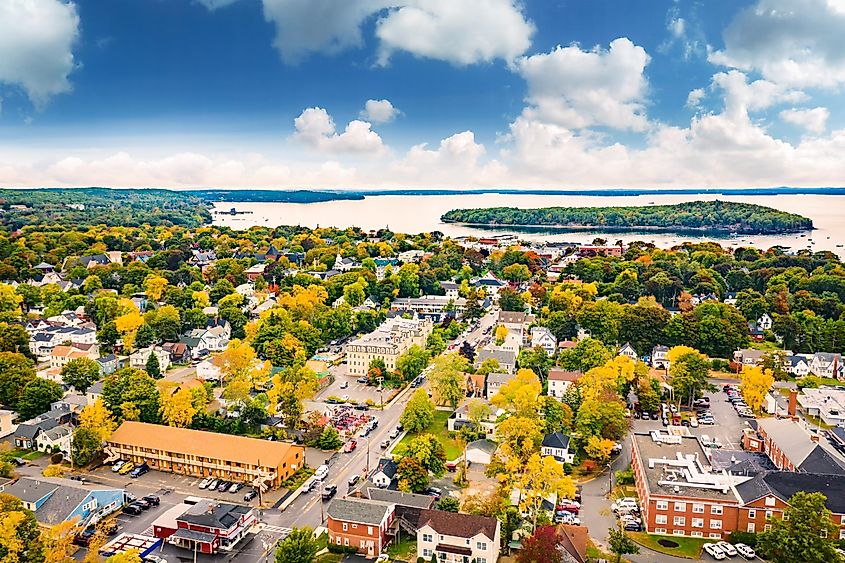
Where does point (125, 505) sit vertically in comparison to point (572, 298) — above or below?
below

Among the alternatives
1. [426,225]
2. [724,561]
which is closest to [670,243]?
[426,225]

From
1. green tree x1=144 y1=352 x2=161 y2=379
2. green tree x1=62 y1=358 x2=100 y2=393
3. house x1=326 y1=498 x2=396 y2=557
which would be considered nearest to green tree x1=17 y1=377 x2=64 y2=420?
green tree x1=62 y1=358 x2=100 y2=393

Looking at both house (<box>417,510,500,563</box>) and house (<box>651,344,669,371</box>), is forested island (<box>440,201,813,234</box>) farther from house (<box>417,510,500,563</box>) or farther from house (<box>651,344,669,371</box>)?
house (<box>417,510,500,563</box>)

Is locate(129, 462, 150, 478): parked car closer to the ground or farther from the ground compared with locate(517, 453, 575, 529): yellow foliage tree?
closer to the ground

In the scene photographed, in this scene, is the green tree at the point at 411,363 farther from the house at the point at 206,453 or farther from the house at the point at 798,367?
the house at the point at 798,367

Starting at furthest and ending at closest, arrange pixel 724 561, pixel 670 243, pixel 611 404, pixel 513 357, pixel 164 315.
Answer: pixel 670 243
pixel 164 315
pixel 513 357
pixel 611 404
pixel 724 561

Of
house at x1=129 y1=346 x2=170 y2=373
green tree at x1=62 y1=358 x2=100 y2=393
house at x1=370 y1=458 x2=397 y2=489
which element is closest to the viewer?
house at x1=370 y1=458 x2=397 y2=489

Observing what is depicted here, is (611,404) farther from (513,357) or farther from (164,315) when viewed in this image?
(164,315)
